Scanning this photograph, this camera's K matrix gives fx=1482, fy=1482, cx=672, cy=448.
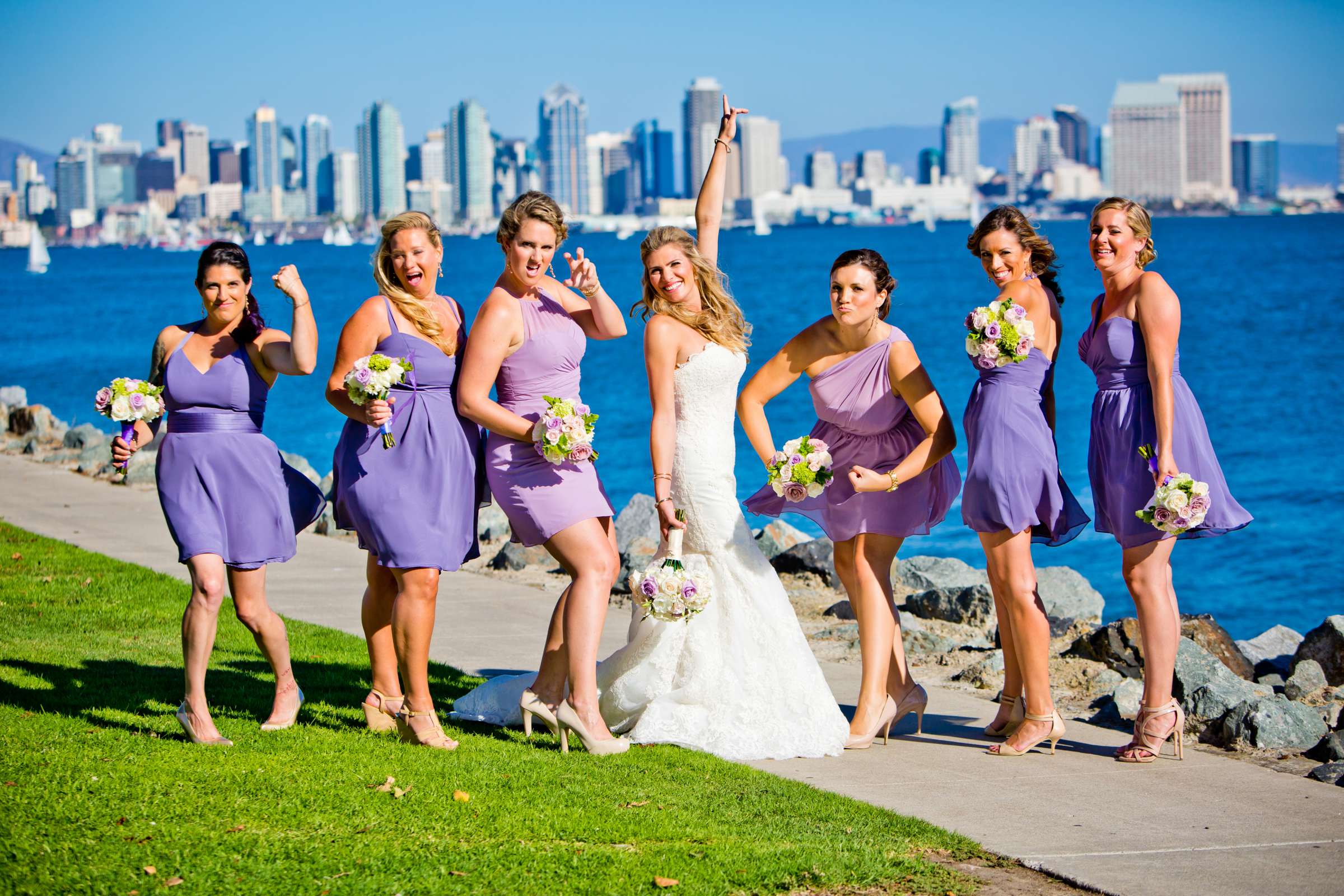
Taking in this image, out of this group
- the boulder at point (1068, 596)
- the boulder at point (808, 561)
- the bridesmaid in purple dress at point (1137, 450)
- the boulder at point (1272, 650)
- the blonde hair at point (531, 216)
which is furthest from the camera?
the boulder at point (1068, 596)

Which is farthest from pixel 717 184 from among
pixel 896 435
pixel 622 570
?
pixel 622 570

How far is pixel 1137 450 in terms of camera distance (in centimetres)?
682

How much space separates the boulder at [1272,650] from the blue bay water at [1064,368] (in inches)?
178

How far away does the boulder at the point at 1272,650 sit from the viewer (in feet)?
35.7

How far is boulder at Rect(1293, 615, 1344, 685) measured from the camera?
33.3ft

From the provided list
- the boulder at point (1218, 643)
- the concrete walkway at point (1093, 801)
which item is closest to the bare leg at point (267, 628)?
the concrete walkway at point (1093, 801)

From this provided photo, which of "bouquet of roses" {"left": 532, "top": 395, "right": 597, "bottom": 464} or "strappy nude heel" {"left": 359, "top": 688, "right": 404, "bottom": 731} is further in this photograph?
"strappy nude heel" {"left": 359, "top": 688, "right": 404, "bottom": 731}

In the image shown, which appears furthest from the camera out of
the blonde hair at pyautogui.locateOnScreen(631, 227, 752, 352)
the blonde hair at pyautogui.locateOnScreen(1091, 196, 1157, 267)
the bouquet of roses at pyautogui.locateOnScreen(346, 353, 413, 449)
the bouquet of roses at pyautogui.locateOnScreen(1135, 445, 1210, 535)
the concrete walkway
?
the blonde hair at pyautogui.locateOnScreen(631, 227, 752, 352)

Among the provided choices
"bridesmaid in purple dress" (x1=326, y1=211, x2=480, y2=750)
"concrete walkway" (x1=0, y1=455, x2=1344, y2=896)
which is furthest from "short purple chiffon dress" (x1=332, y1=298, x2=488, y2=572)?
"concrete walkway" (x1=0, y1=455, x2=1344, y2=896)

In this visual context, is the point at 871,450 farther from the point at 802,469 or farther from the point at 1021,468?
the point at 1021,468

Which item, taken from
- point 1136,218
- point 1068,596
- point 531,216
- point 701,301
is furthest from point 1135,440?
point 1068,596

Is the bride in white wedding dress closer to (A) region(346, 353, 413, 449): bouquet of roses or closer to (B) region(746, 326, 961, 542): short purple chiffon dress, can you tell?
(B) region(746, 326, 961, 542): short purple chiffon dress

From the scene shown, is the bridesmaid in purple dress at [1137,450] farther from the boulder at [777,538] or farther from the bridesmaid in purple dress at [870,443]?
the boulder at [777,538]

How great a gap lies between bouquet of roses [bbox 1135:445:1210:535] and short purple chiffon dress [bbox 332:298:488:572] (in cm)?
304
